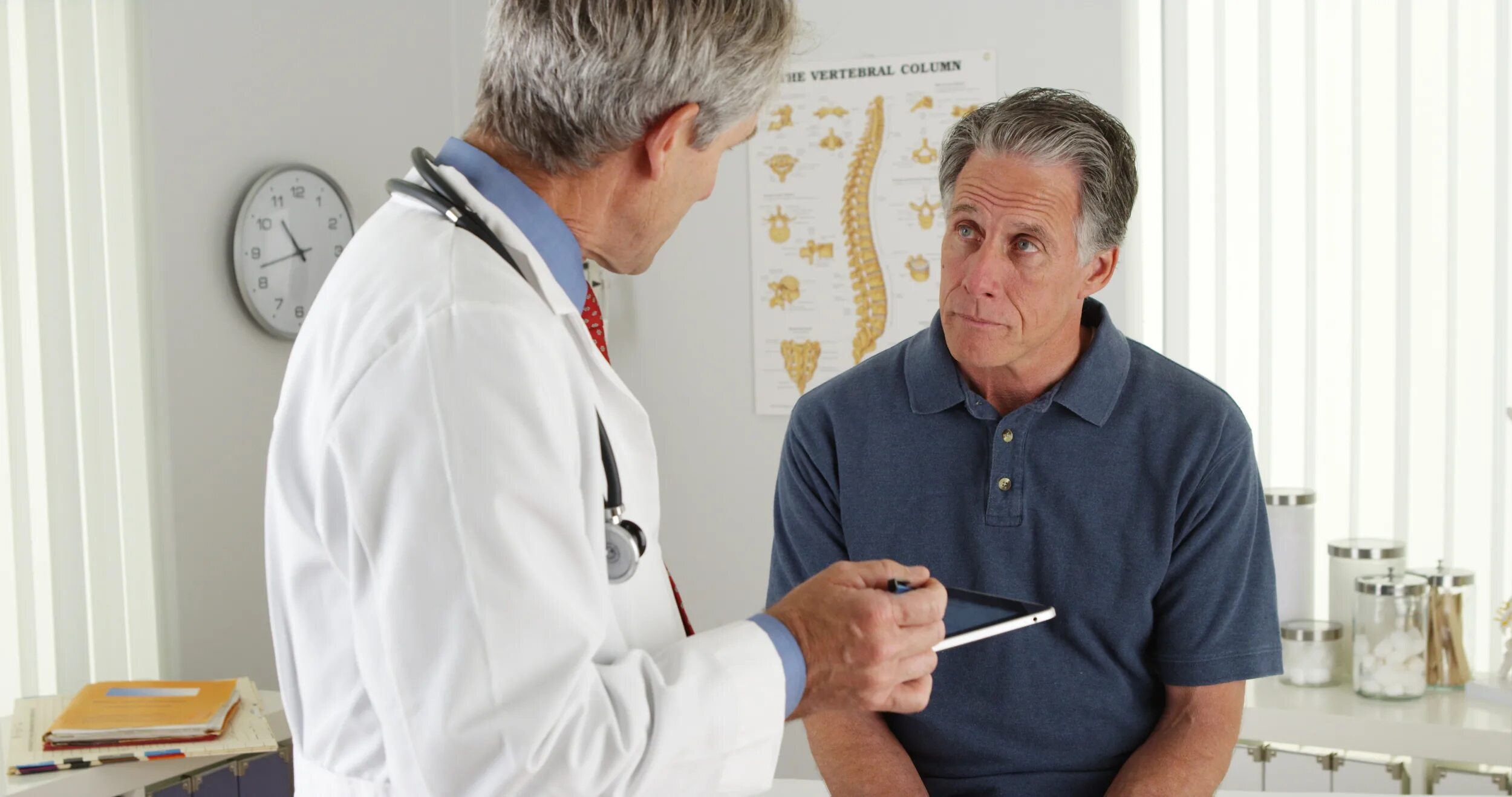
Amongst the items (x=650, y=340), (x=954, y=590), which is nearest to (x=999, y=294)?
(x=954, y=590)

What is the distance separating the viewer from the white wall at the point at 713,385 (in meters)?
3.67

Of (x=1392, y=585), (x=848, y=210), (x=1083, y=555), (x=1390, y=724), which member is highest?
(x=848, y=210)

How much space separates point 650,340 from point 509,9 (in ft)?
9.04

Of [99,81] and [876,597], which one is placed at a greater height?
[99,81]

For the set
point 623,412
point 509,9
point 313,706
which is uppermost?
point 509,9

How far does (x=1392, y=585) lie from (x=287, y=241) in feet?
8.65

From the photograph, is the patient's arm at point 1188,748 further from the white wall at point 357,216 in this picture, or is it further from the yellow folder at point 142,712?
the white wall at point 357,216

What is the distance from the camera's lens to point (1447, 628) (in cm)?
258

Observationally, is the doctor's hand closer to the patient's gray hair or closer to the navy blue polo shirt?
the navy blue polo shirt

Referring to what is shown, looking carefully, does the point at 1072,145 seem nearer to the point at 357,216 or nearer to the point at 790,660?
the point at 790,660

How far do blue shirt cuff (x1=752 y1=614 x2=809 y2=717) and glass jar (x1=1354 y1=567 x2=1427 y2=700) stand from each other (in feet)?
6.32

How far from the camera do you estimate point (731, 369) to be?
372cm

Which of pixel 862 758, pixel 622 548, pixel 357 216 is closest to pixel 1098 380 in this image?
pixel 862 758

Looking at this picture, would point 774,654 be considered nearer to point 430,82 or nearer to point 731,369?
point 731,369
